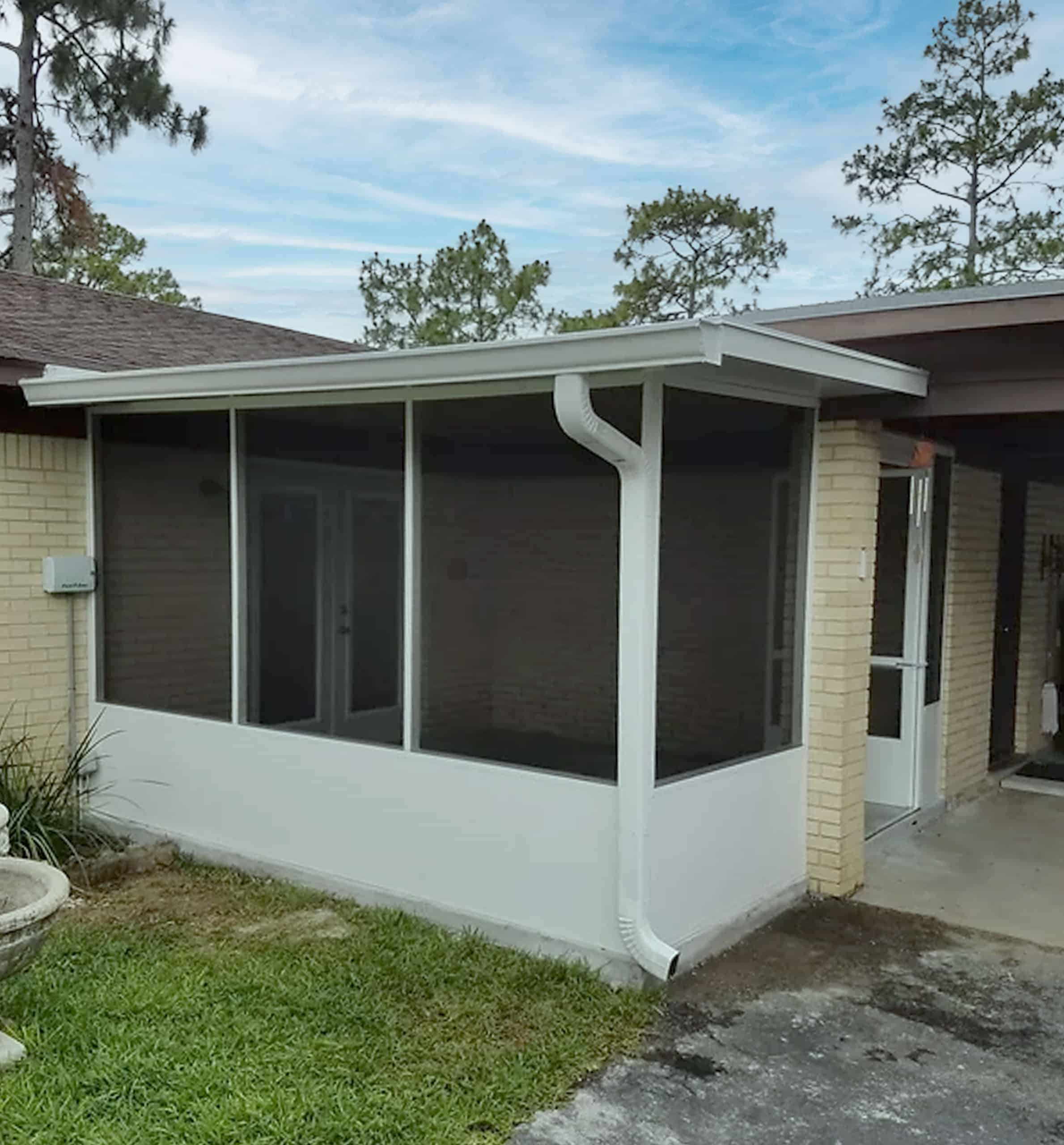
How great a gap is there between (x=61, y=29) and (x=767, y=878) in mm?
18591

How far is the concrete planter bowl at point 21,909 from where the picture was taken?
3.25 meters

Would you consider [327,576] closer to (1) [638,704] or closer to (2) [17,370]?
(2) [17,370]

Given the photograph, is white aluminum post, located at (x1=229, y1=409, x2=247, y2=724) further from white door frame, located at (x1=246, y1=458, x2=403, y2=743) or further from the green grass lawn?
the green grass lawn

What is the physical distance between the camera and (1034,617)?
8094 mm

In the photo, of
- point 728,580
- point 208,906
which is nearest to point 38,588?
point 208,906

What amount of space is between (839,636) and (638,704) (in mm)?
1364

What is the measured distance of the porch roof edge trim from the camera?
141 inches

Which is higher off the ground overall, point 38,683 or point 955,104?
point 955,104

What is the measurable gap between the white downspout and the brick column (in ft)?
4.12

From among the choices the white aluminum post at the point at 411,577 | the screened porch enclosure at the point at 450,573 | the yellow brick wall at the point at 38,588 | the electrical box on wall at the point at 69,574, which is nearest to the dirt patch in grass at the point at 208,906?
the screened porch enclosure at the point at 450,573

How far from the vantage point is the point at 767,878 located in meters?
4.89

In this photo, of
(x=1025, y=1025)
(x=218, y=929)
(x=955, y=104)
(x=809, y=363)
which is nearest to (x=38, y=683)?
(x=218, y=929)

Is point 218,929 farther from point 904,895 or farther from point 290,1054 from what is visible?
point 904,895

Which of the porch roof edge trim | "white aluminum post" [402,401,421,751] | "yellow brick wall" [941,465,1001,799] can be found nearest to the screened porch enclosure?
"white aluminum post" [402,401,421,751]
